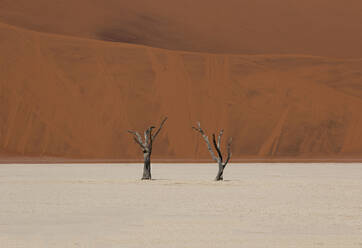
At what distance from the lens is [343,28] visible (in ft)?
245

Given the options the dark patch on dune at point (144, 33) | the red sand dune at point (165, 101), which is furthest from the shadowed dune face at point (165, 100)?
the dark patch on dune at point (144, 33)

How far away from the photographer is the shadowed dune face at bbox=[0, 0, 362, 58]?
230 ft

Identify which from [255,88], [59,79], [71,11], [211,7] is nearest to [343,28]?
[211,7]
